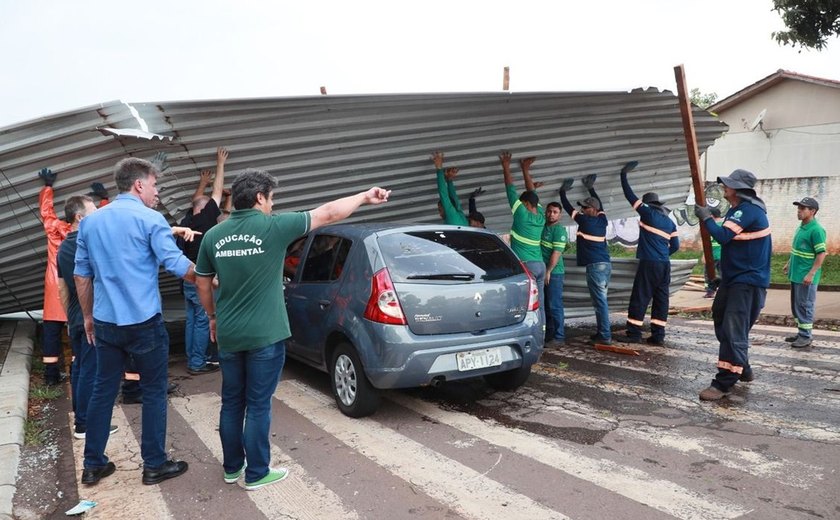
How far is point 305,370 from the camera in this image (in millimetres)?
6660

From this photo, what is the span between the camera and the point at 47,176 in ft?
19.1

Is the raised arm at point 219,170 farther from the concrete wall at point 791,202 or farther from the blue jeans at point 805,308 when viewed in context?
the concrete wall at point 791,202

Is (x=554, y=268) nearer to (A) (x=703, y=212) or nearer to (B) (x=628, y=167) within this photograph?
(B) (x=628, y=167)

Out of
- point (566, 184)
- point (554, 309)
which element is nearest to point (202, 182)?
point (554, 309)

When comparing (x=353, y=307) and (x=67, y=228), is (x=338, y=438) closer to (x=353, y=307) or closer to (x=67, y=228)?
(x=353, y=307)

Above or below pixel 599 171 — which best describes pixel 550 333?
below

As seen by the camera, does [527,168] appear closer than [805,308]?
No

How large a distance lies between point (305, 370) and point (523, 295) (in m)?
2.84

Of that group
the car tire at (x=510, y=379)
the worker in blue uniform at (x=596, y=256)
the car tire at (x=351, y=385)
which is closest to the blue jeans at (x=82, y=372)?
the car tire at (x=351, y=385)

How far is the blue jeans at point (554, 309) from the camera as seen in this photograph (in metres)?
8.08

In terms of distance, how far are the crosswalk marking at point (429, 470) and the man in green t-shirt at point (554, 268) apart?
3864 mm

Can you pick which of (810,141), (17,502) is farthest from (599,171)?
(810,141)

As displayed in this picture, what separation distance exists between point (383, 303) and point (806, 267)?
5955 mm

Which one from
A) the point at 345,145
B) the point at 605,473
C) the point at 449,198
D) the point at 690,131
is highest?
the point at 690,131
